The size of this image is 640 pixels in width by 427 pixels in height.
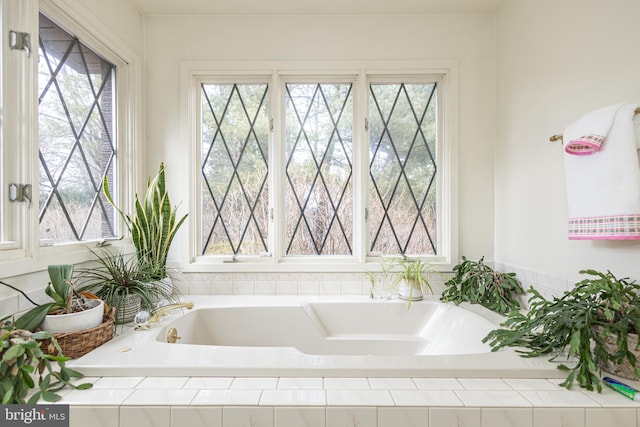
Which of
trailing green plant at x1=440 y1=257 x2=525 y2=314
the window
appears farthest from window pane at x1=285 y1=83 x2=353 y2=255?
trailing green plant at x1=440 y1=257 x2=525 y2=314

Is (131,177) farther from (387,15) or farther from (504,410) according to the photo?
(504,410)

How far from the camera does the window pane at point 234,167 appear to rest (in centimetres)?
224

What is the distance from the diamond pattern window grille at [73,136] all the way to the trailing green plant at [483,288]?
7.11ft

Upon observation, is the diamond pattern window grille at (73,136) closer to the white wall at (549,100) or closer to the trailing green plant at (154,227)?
the trailing green plant at (154,227)

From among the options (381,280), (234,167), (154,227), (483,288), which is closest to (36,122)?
(154,227)

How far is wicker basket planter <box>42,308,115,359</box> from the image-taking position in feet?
3.89

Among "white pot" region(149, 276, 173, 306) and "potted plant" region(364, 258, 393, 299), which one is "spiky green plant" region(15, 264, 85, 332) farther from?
"potted plant" region(364, 258, 393, 299)

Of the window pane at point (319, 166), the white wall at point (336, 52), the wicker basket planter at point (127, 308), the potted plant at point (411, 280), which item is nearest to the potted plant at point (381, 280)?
the potted plant at point (411, 280)

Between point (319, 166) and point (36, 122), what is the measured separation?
4.94 ft

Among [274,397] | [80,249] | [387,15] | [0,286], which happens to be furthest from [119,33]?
[274,397]

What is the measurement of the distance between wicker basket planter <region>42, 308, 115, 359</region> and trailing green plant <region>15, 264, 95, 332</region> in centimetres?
10

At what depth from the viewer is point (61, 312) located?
130 cm

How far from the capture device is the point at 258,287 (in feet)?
7.09

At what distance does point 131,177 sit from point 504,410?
227 cm
